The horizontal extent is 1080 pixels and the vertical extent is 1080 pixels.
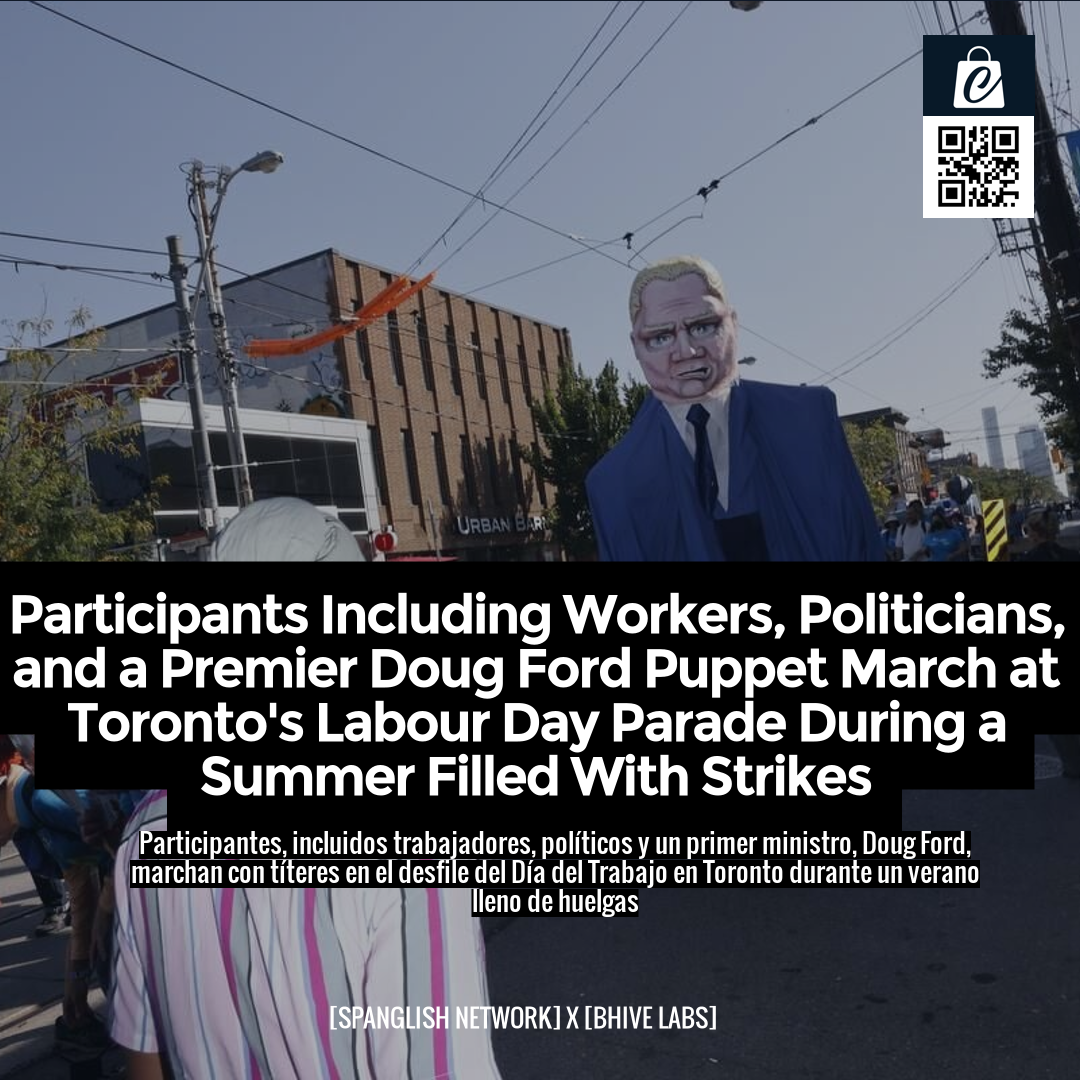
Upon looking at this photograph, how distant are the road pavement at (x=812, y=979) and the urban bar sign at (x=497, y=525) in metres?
27.9

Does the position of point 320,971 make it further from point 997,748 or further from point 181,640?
point 997,748

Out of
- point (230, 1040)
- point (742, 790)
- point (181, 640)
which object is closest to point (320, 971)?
point (230, 1040)

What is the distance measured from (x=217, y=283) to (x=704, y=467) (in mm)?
14630

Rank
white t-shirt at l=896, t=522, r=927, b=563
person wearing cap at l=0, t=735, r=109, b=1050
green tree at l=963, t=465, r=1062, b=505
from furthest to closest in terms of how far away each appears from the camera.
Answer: green tree at l=963, t=465, r=1062, b=505
white t-shirt at l=896, t=522, r=927, b=563
person wearing cap at l=0, t=735, r=109, b=1050

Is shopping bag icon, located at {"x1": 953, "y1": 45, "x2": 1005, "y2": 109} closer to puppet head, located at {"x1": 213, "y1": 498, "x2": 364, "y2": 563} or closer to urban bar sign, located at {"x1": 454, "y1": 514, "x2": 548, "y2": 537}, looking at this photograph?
puppet head, located at {"x1": 213, "y1": 498, "x2": 364, "y2": 563}

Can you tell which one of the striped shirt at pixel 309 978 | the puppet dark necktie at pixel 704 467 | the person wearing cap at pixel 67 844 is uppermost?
the puppet dark necktie at pixel 704 467

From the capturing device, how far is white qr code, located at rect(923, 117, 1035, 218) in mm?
6211

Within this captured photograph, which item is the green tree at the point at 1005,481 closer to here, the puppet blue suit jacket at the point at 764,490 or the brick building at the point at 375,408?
the brick building at the point at 375,408

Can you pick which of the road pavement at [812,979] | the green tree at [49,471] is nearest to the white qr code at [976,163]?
the road pavement at [812,979]

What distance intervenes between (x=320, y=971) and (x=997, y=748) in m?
2.53

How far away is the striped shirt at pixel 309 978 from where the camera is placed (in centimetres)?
147

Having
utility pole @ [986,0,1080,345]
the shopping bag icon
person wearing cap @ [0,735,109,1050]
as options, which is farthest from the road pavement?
utility pole @ [986,0,1080,345]

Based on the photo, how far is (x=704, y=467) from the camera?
14.1ft

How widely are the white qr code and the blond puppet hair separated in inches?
88.5
